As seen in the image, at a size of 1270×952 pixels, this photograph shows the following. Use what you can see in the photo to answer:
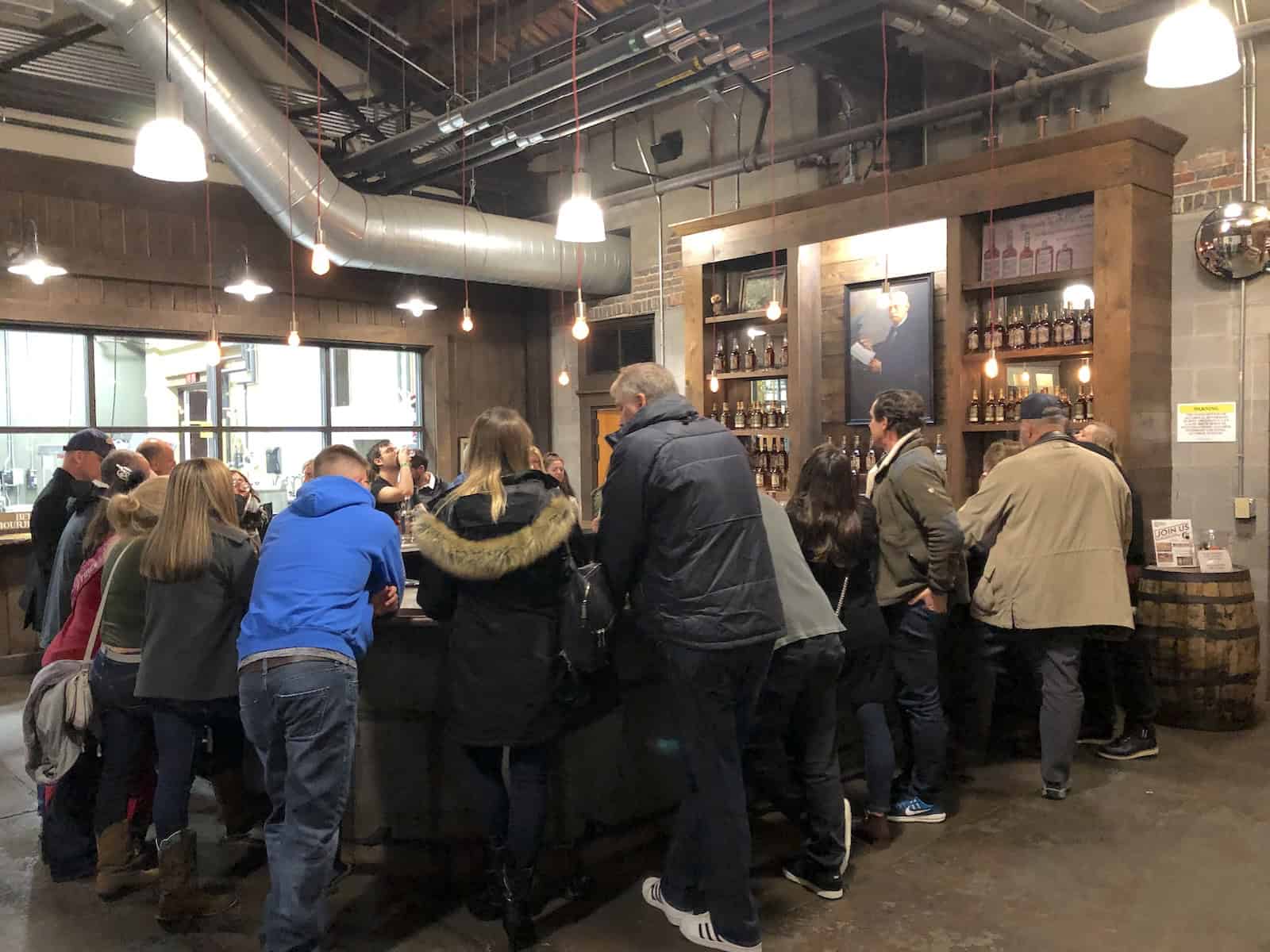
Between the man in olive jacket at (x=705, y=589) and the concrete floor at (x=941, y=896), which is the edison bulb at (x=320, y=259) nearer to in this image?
the concrete floor at (x=941, y=896)

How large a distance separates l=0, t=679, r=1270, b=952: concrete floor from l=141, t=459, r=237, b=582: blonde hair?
1.13m

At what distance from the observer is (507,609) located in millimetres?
2787

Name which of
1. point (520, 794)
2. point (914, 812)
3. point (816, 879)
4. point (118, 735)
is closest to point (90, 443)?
point (118, 735)

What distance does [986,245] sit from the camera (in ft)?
19.2

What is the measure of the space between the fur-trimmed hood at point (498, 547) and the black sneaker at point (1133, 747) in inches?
120

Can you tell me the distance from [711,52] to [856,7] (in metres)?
0.90

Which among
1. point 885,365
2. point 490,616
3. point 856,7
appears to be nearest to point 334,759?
point 490,616

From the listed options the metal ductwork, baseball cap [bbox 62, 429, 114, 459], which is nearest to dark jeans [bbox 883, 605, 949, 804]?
baseball cap [bbox 62, 429, 114, 459]

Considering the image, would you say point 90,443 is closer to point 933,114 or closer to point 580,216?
point 580,216

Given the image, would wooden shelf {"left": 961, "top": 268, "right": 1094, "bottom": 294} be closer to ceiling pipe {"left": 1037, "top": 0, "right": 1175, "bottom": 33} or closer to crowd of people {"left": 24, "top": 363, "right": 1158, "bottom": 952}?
ceiling pipe {"left": 1037, "top": 0, "right": 1175, "bottom": 33}

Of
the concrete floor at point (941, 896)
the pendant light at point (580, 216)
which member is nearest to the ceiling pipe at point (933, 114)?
the pendant light at point (580, 216)

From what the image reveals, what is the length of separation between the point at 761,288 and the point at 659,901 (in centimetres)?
498

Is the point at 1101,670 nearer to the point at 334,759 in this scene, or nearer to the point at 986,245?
the point at 986,245

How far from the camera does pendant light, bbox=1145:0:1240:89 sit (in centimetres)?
311
